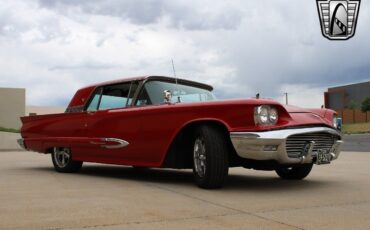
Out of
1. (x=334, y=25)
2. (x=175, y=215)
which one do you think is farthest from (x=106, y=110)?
(x=334, y=25)

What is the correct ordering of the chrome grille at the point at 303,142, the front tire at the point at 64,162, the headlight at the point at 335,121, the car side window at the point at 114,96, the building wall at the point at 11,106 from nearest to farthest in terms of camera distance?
the chrome grille at the point at 303,142, the headlight at the point at 335,121, the car side window at the point at 114,96, the front tire at the point at 64,162, the building wall at the point at 11,106

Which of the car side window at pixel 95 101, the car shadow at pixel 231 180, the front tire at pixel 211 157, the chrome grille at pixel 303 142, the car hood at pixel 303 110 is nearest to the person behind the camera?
the chrome grille at pixel 303 142

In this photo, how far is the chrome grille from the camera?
623 cm

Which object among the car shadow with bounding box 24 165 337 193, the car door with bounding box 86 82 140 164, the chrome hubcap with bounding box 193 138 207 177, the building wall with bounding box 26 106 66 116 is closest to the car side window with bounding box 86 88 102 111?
the car door with bounding box 86 82 140 164

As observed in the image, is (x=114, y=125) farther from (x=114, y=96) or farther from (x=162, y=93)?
(x=162, y=93)

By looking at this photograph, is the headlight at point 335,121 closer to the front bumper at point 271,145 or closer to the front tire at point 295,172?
the front tire at point 295,172

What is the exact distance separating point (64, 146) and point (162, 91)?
95.6 inches

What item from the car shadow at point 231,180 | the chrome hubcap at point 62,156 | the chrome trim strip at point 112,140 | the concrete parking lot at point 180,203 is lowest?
the car shadow at point 231,180

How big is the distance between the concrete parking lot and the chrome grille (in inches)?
20.5

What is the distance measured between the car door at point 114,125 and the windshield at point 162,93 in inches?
9.1

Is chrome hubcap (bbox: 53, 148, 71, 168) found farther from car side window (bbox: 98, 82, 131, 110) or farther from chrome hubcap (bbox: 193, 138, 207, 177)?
chrome hubcap (bbox: 193, 138, 207, 177)

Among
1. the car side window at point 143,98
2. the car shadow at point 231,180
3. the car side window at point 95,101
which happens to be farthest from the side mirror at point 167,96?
the car side window at point 95,101

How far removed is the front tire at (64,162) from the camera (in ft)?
30.5

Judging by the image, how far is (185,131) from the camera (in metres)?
7.07
